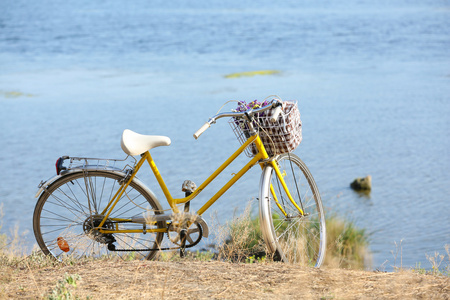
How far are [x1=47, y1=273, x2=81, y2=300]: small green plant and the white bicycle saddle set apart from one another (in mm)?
976

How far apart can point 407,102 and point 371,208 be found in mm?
7198

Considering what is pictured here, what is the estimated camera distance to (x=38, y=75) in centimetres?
1955

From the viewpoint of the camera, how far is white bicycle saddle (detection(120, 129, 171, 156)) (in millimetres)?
4273

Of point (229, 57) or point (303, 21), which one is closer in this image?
point (229, 57)

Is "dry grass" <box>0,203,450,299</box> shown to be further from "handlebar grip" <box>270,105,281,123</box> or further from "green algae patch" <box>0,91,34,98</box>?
"green algae patch" <box>0,91,34,98</box>

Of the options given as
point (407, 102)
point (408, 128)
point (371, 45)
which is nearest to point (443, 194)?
point (408, 128)

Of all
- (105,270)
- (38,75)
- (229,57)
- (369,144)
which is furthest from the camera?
(229,57)

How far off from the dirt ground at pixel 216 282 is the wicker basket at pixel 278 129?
84cm

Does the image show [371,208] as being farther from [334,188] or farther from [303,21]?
Result: [303,21]

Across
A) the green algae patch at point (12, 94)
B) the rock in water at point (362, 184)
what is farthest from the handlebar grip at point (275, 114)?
the green algae patch at point (12, 94)

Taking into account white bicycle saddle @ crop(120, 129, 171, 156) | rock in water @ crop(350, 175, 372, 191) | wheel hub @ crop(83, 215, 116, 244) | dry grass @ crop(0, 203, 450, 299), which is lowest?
dry grass @ crop(0, 203, 450, 299)

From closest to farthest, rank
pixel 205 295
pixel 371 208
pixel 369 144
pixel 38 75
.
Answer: pixel 205 295, pixel 371 208, pixel 369 144, pixel 38 75

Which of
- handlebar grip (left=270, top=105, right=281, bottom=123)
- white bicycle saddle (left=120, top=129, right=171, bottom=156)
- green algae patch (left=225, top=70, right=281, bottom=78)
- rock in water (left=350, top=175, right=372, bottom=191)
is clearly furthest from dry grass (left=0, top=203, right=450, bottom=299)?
green algae patch (left=225, top=70, right=281, bottom=78)

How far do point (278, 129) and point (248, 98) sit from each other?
1018 centimetres
